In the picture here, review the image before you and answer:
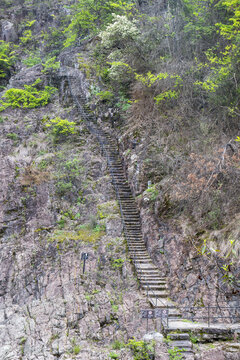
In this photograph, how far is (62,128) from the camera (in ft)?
68.1

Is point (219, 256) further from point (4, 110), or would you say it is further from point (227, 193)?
point (4, 110)

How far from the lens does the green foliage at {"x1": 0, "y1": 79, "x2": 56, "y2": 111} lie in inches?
889

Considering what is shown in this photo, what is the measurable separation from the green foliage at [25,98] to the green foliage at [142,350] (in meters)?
19.1

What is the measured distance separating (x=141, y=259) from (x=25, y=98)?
53.3 feet

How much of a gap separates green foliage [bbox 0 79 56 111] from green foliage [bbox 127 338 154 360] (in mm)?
19127

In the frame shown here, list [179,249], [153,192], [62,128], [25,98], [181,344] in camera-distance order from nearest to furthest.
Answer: [181,344]
[179,249]
[153,192]
[62,128]
[25,98]

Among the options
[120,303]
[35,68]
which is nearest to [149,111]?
[120,303]

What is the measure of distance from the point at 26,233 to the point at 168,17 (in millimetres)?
17201

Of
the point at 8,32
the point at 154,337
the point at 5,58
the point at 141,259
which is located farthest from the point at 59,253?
the point at 8,32

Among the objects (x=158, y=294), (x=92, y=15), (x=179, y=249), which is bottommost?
(x=158, y=294)

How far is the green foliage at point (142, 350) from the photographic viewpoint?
8448mm

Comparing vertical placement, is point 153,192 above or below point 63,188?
above

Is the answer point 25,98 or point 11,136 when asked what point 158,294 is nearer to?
point 11,136

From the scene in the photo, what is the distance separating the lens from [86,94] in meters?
23.5
